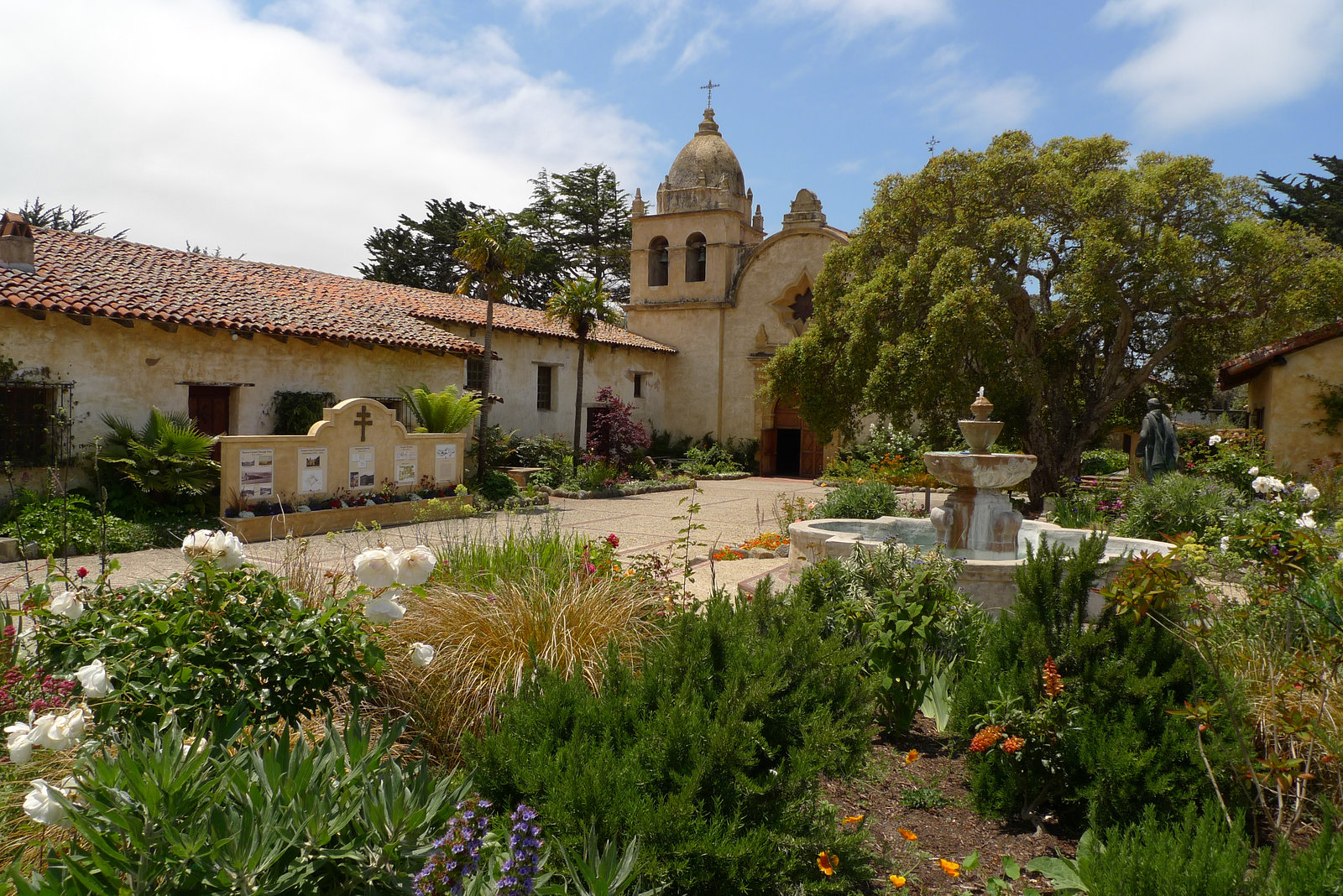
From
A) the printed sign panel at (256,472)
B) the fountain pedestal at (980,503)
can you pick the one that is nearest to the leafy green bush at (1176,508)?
the fountain pedestal at (980,503)

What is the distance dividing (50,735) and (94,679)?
221 millimetres

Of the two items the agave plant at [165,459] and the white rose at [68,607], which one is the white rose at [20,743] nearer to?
the white rose at [68,607]

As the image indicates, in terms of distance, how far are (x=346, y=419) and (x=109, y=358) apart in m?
3.64

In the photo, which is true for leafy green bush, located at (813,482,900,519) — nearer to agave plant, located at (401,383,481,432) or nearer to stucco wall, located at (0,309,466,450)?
agave plant, located at (401,383,481,432)

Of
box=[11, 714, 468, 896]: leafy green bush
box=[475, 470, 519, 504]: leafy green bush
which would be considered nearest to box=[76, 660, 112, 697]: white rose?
box=[11, 714, 468, 896]: leafy green bush

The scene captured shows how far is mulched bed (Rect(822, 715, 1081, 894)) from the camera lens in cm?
312

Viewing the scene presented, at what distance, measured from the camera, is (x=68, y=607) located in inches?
114

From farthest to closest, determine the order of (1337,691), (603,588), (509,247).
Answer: (509,247), (603,588), (1337,691)

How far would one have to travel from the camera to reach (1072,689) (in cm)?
355

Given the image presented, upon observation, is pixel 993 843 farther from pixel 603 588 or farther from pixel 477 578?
pixel 477 578

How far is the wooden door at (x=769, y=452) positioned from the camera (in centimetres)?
2711

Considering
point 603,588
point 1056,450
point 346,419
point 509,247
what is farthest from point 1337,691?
point 509,247

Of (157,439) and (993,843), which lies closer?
(993,843)

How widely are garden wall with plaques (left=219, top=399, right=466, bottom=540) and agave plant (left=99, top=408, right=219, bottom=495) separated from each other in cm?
36
